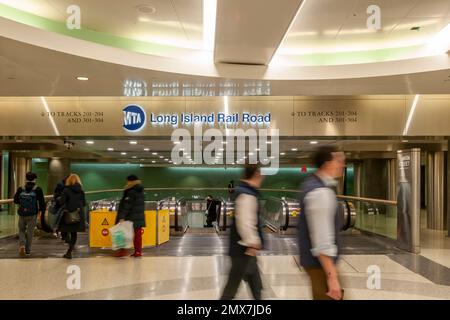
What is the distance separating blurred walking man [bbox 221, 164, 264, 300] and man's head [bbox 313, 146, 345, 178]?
92 centimetres

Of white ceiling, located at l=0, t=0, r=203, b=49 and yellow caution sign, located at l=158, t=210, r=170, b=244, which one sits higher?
white ceiling, located at l=0, t=0, r=203, b=49

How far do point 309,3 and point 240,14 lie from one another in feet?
4.29

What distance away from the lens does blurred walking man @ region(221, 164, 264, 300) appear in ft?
12.7

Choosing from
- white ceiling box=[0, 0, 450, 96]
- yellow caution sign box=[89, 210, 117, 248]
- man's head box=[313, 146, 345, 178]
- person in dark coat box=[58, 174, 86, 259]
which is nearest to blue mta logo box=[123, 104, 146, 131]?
white ceiling box=[0, 0, 450, 96]

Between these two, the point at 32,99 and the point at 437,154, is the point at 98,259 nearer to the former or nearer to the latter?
the point at 32,99

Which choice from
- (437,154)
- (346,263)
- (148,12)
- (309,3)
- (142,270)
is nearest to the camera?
(309,3)

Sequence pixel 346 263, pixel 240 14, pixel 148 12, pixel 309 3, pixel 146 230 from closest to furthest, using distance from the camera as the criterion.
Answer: pixel 240 14, pixel 309 3, pixel 148 12, pixel 346 263, pixel 146 230

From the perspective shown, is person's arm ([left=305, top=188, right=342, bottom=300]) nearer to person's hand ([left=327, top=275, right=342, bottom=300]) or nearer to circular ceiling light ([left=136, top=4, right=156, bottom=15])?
person's hand ([left=327, top=275, right=342, bottom=300])

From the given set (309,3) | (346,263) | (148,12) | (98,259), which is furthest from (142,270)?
(309,3)

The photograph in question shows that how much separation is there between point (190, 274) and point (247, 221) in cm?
321

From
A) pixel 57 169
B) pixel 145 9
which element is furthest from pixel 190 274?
pixel 57 169

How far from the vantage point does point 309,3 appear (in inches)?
242

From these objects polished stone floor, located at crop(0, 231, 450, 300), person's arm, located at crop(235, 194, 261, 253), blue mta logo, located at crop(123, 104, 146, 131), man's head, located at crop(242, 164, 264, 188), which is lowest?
polished stone floor, located at crop(0, 231, 450, 300)

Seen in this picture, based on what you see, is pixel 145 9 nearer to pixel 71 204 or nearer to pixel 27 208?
pixel 71 204
